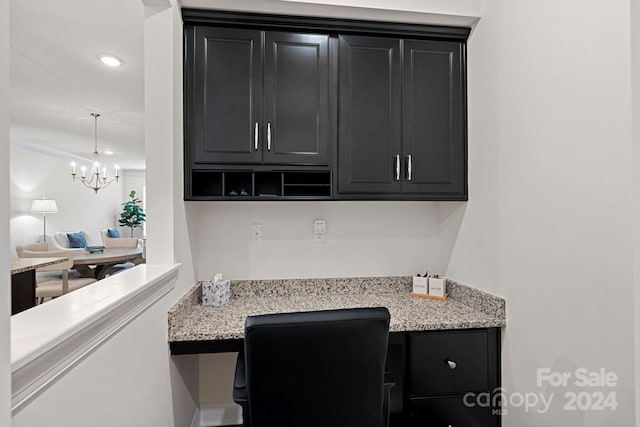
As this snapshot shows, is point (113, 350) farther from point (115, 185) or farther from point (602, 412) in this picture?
point (115, 185)

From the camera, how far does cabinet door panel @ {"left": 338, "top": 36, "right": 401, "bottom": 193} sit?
1841 millimetres

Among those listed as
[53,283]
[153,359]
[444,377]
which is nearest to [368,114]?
[444,377]

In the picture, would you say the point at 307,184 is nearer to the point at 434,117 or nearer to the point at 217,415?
the point at 434,117

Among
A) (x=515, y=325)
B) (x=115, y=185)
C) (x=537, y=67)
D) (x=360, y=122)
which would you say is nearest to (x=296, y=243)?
(x=360, y=122)

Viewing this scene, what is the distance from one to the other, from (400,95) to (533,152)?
0.76 metres

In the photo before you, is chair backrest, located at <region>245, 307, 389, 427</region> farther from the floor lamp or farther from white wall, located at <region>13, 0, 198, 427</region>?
the floor lamp

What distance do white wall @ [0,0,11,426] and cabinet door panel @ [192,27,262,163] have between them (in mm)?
1228

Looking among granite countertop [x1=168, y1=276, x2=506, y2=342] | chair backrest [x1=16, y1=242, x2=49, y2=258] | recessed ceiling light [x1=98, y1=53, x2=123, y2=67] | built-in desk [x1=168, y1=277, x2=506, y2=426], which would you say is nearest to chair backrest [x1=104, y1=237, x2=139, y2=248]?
chair backrest [x1=16, y1=242, x2=49, y2=258]

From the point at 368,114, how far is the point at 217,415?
202cm

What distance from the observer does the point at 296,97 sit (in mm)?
1807

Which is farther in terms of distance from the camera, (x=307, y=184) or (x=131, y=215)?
(x=131, y=215)

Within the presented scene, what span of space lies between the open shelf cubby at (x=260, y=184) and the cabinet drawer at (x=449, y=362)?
0.91 meters

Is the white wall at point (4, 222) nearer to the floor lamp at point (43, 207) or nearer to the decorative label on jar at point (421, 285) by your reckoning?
the decorative label on jar at point (421, 285)

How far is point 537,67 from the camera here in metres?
Answer: 1.41
